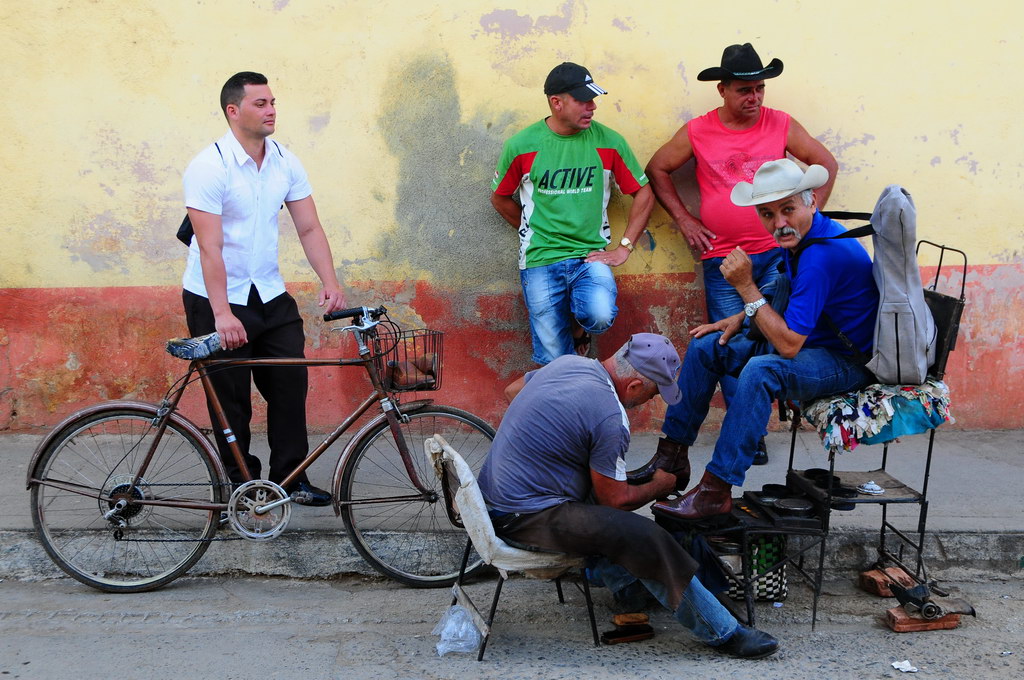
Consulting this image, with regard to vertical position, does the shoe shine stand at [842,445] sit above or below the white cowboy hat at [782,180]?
below

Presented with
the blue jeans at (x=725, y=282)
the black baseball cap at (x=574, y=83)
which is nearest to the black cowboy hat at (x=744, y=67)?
the black baseball cap at (x=574, y=83)

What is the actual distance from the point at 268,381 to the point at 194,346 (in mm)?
525

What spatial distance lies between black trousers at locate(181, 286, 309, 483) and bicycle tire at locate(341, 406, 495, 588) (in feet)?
1.38

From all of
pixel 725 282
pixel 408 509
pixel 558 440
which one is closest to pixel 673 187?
pixel 725 282

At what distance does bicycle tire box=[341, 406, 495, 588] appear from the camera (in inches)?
169

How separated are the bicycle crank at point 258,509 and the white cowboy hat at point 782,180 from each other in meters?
2.33

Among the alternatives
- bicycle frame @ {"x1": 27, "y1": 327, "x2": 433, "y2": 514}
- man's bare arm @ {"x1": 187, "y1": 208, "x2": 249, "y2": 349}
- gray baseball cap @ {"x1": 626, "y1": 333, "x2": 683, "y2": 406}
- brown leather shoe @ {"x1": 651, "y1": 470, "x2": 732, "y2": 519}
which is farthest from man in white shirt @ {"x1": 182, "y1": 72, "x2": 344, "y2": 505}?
brown leather shoe @ {"x1": 651, "y1": 470, "x2": 732, "y2": 519}

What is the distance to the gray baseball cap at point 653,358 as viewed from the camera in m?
3.62

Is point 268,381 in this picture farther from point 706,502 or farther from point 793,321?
point 793,321

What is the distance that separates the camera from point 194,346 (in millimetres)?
4176

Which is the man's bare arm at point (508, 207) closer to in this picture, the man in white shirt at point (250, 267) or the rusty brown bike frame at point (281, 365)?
the man in white shirt at point (250, 267)

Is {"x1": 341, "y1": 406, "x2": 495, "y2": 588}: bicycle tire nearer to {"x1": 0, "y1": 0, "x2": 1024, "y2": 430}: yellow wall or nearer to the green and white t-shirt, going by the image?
the green and white t-shirt

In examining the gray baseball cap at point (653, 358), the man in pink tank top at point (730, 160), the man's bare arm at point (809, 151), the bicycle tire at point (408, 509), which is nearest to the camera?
the gray baseball cap at point (653, 358)

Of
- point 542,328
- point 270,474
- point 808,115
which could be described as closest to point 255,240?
point 270,474
